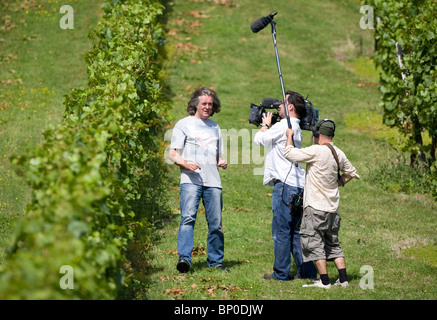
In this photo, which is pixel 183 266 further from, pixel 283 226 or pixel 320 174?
pixel 320 174

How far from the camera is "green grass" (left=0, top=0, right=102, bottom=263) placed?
423 inches

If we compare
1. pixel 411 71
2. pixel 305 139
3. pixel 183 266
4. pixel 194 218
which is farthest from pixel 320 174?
pixel 305 139

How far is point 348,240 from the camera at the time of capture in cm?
891

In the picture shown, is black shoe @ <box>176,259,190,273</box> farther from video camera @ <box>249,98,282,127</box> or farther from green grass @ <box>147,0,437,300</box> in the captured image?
video camera @ <box>249,98,282,127</box>

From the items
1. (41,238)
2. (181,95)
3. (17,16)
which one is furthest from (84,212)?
(17,16)

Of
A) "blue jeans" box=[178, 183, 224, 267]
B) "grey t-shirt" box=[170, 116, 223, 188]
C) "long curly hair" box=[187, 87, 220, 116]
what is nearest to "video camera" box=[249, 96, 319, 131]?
"long curly hair" box=[187, 87, 220, 116]

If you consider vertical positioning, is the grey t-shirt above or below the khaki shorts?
above

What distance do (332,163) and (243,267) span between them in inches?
74.6

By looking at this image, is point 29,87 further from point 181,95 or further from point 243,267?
point 243,267

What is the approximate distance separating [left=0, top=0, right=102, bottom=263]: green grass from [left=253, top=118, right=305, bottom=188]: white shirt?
3775 mm

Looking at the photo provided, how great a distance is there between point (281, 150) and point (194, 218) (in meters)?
1.32

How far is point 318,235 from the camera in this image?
6.38 metres

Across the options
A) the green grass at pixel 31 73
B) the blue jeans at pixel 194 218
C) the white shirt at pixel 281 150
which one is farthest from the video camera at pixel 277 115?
the green grass at pixel 31 73

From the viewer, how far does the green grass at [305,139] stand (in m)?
6.73
